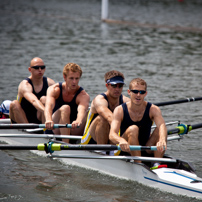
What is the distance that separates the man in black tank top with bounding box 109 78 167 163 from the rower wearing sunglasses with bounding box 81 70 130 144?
274 mm


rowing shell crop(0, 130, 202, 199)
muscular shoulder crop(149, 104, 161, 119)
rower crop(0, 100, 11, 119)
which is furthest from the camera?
rower crop(0, 100, 11, 119)

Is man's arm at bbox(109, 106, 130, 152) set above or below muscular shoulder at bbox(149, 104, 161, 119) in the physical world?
below

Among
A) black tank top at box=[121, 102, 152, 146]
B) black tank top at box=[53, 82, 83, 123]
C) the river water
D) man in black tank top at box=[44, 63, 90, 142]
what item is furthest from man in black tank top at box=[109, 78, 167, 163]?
black tank top at box=[53, 82, 83, 123]

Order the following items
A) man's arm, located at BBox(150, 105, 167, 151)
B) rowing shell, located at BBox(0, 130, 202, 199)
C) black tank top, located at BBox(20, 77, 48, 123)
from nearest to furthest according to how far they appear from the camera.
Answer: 1. rowing shell, located at BBox(0, 130, 202, 199)
2. man's arm, located at BBox(150, 105, 167, 151)
3. black tank top, located at BBox(20, 77, 48, 123)

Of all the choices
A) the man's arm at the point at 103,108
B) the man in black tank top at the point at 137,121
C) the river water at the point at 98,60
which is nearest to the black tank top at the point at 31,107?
the river water at the point at 98,60

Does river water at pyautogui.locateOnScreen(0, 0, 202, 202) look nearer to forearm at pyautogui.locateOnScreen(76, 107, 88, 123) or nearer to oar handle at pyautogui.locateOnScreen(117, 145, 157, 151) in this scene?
oar handle at pyautogui.locateOnScreen(117, 145, 157, 151)

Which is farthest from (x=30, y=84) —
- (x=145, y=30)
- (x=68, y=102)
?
(x=145, y=30)

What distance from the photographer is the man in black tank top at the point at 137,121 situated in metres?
7.86

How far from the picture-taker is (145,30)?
32156mm

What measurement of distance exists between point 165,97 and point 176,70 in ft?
15.8

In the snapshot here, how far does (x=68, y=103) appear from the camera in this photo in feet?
31.7

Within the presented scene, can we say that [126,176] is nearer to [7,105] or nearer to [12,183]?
[12,183]

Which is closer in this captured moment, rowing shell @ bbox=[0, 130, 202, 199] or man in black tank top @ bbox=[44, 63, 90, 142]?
rowing shell @ bbox=[0, 130, 202, 199]

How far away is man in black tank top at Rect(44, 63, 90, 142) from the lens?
30.4 feet
